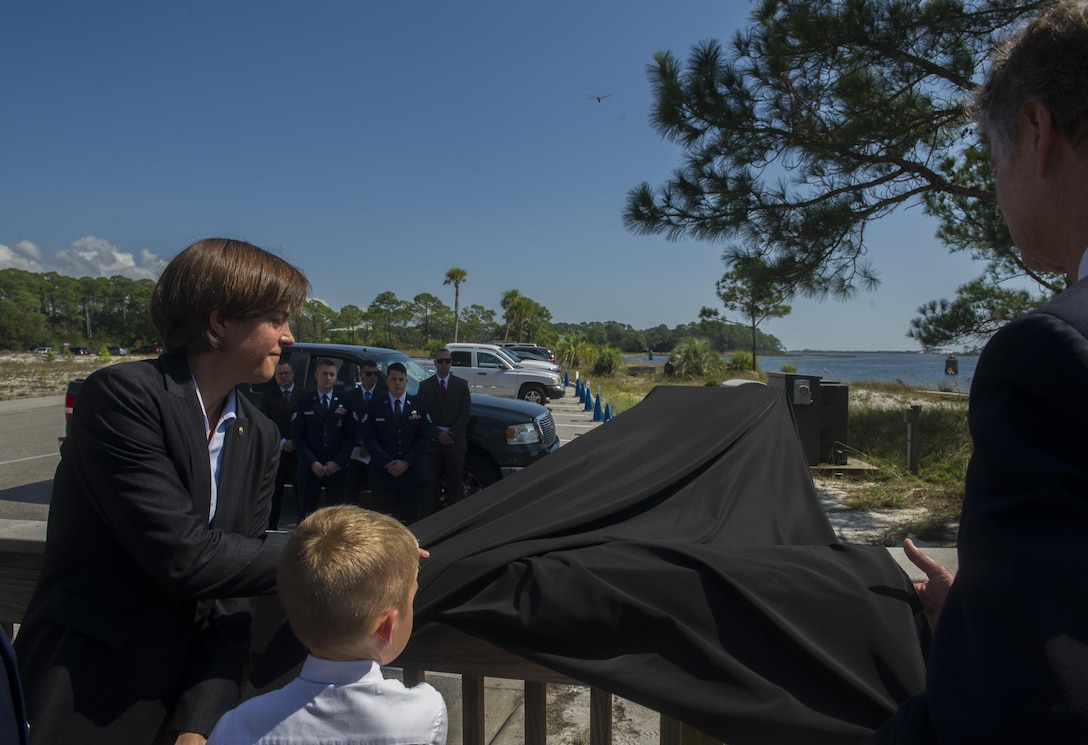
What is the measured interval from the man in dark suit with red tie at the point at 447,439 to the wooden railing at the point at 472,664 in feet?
18.3

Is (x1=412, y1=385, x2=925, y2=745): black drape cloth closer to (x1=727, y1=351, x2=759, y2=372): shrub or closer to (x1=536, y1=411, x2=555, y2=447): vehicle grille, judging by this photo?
(x1=536, y1=411, x2=555, y2=447): vehicle grille

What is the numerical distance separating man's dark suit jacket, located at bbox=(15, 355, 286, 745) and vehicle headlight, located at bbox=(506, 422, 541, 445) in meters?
6.46

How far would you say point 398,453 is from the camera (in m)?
7.23

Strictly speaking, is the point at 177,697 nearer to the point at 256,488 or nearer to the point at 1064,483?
the point at 256,488

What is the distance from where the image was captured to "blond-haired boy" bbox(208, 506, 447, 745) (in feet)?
4.35

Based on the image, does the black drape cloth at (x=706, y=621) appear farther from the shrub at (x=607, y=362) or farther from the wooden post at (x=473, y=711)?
the shrub at (x=607, y=362)

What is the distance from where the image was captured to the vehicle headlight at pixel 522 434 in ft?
26.5

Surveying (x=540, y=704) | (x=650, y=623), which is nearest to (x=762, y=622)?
(x=650, y=623)

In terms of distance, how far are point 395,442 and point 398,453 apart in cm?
12

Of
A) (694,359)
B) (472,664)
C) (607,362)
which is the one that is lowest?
(472,664)

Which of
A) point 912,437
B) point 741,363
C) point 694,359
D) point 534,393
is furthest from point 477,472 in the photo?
point 741,363

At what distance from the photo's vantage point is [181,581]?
144 centimetres

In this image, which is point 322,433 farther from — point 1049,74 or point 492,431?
point 1049,74

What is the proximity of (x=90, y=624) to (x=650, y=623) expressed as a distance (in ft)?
3.84
